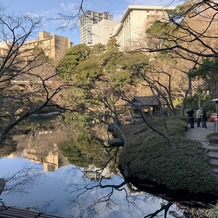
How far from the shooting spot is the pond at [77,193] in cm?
784

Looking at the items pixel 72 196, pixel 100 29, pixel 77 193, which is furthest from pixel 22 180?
pixel 100 29

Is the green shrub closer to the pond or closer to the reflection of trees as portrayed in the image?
the pond

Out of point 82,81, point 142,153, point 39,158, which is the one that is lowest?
point 39,158

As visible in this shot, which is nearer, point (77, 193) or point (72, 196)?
point (72, 196)

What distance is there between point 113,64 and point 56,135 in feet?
41.9

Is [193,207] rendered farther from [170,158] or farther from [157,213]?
[170,158]

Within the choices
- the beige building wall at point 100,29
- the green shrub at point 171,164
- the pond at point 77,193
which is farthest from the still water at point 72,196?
the beige building wall at point 100,29

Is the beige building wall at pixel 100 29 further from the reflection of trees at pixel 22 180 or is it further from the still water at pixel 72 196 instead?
the reflection of trees at pixel 22 180

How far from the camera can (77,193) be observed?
968 centimetres

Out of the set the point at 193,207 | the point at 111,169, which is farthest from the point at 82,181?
the point at 193,207

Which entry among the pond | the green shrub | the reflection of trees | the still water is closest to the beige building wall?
the pond

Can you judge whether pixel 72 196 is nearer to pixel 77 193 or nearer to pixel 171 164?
pixel 77 193

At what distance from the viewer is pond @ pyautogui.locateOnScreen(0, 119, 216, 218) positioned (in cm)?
784

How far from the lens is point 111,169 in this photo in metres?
12.4
